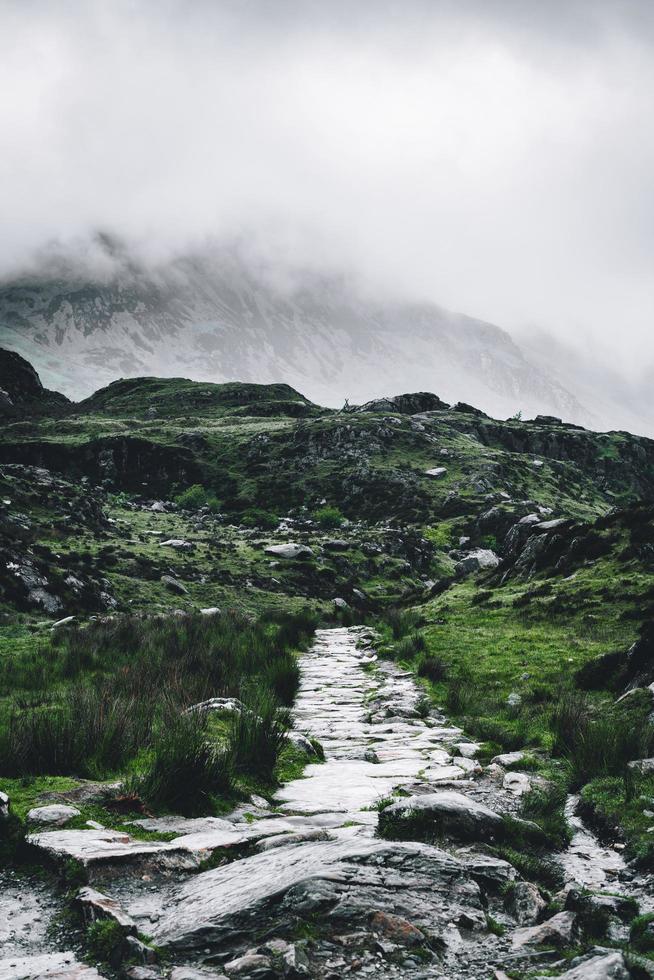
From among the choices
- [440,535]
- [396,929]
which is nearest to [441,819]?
[396,929]

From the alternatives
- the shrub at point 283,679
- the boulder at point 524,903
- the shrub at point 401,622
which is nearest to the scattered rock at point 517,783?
the boulder at point 524,903

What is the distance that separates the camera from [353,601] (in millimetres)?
42750

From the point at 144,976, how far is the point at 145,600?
2689 centimetres

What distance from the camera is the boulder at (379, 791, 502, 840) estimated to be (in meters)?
5.27

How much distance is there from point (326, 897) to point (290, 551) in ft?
148

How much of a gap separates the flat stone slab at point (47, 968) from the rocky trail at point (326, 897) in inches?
0.4

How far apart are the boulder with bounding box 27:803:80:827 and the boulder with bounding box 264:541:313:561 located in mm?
42084

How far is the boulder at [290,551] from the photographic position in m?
48.2

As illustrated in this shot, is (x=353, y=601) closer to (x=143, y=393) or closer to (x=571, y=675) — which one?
(x=571, y=675)

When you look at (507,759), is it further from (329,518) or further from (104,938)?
(329,518)

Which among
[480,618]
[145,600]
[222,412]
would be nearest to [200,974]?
[480,618]

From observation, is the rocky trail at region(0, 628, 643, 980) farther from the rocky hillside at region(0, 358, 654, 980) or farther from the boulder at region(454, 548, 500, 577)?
the boulder at region(454, 548, 500, 577)

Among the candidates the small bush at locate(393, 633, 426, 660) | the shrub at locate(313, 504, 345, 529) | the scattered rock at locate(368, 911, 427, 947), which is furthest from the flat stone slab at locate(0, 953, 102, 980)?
the shrub at locate(313, 504, 345, 529)

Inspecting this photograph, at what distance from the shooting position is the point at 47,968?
11.0 feet
